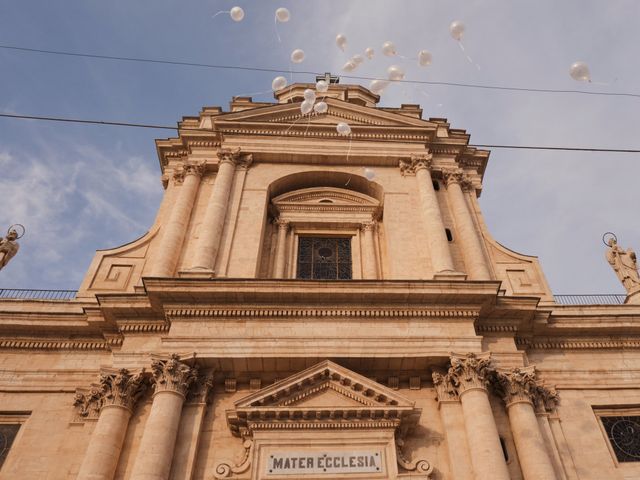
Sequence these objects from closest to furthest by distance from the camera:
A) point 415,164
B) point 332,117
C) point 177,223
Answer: point 177,223, point 415,164, point 332,117

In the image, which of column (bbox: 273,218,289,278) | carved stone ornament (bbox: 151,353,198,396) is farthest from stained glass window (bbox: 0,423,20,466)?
column (bbox: 273,218,289,278)

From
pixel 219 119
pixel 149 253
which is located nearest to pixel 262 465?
pixel 149 253

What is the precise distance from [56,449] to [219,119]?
1250 cm

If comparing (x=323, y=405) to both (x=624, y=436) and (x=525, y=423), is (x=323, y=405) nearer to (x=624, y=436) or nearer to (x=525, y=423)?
(x=525, y=423)

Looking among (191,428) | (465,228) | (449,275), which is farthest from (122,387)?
(465,228)

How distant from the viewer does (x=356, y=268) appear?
17469mm

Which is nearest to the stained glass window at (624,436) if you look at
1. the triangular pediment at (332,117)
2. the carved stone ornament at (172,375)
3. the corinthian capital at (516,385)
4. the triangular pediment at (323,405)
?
the corinthian capital at (516,385)

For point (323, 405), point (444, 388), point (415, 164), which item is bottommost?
point (323, 405)

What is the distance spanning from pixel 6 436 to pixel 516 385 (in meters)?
12.8

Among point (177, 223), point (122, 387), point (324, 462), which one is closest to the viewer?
point (324, 462)

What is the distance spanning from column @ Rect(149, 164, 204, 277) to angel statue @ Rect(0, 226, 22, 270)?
4.65 meters

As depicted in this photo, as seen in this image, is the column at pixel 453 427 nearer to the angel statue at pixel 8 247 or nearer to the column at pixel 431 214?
the column at pixel 431 214

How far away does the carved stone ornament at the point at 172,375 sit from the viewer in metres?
12.5

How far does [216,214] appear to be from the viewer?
55.8 ft
